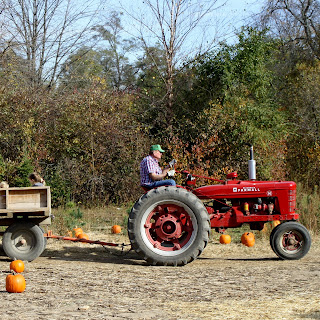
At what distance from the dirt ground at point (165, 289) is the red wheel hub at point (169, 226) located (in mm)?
426

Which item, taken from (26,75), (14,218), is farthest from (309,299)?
(26,75)

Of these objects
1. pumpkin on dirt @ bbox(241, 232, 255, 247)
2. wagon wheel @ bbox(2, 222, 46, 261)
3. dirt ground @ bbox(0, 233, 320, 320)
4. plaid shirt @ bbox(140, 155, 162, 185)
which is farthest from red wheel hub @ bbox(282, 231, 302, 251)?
wagon wheel @ bbox(2, 222, 46, 261)

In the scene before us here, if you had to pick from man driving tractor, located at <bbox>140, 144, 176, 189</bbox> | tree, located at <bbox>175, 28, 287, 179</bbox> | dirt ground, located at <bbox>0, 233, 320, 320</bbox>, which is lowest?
dirt ground, located at <bbox>0, 233, 320, 320</bbox>

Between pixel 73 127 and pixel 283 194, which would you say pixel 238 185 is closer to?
pixel 283 194

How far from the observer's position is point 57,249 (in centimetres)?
946

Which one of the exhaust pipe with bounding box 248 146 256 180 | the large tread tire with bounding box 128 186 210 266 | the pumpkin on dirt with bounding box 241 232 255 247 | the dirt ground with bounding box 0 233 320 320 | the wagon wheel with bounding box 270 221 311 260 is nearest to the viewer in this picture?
the dirt ground with bounding box 0 233 320 320

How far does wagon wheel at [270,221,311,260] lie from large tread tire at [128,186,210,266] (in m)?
1.14

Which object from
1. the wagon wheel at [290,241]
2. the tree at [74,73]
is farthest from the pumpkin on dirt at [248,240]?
the tree at [74,73]

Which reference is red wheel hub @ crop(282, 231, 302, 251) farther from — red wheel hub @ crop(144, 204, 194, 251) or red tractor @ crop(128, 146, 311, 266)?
red wheel hub @ crop(144, 204, 194, 251)

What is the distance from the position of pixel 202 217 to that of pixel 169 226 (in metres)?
0.53

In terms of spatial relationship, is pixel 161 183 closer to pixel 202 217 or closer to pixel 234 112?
pixel 202 217

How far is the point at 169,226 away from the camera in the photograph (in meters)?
7.98

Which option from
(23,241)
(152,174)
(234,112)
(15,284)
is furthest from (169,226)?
(234,112)

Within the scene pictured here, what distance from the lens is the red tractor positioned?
25.7 ft
